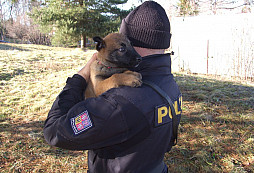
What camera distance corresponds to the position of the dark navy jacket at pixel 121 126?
1.40 metres

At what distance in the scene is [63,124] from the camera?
1.48 m

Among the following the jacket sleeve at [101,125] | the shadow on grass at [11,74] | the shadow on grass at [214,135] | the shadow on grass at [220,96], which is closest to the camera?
the jacket sleeve at [101,125]

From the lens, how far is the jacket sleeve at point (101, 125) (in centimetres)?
139

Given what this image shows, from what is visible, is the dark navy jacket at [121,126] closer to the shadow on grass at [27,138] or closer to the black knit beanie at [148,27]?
the black knit beanie at [148,27]

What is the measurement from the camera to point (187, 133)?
4.81 metres

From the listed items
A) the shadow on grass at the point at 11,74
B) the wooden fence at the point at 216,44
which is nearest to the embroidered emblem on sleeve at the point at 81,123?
the shadow on grass at the point at 11,74

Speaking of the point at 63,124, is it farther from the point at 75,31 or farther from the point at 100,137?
the point at 75,31

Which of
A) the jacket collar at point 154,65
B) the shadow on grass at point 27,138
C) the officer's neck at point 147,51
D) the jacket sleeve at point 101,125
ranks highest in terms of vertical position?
the officer's neck at point 147,51

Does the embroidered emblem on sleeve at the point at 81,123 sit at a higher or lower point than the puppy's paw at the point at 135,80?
lower

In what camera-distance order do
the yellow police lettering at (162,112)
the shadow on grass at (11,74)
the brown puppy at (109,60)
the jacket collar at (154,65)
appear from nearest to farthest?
the yellow police lettering at (162,112) → the jacket collar at (154,65) → the brown puppy at (109,60) → the shadow on grass at (11,74)

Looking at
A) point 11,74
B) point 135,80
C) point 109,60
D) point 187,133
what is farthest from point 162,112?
point 11,74

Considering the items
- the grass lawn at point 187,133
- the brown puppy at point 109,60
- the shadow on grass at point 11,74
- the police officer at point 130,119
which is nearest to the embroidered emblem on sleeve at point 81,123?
the police officer at point 130,119

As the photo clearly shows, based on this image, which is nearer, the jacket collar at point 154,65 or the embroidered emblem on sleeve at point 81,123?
the embroidered emblem on sleeve at point 81,123

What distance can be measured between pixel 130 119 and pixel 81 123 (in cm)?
35
